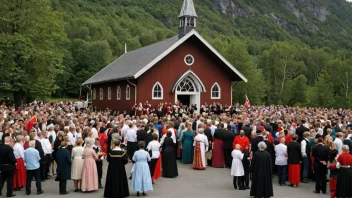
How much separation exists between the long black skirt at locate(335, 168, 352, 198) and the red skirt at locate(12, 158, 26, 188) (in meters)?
9.13

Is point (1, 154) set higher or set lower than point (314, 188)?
higher

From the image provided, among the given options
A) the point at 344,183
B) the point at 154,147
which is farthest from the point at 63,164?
the point at 344,183

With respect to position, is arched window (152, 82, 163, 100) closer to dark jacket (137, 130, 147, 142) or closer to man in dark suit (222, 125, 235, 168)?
dark jacket (137, 130, 147, 142)

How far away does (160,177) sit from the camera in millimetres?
12719

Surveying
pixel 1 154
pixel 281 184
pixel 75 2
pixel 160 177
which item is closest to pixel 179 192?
pixel 160 177

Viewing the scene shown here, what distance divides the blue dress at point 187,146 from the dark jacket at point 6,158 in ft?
22.8

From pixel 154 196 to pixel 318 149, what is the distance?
5.28m

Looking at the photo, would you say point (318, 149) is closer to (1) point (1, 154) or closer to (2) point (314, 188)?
(2) point (314, 188)

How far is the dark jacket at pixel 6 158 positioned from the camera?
9742mm

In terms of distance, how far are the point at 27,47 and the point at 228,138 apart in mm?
19165

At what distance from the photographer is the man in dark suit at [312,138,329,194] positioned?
1076 cm

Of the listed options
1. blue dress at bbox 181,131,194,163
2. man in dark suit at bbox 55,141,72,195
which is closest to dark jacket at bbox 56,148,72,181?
man in dark suit at bbox 55,141,72,195

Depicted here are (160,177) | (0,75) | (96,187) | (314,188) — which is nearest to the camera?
(96,187)

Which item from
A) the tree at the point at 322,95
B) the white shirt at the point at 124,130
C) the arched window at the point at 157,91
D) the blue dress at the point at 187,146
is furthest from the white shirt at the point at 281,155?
the tree at the point at 322,95
